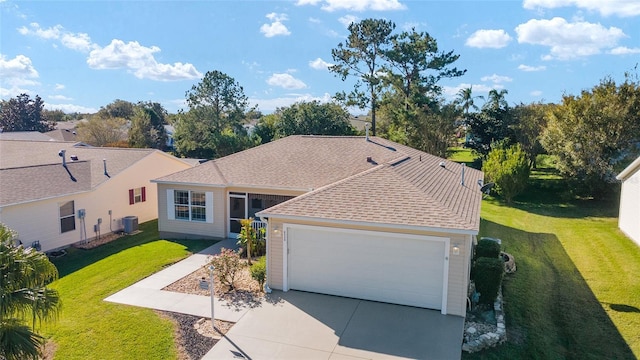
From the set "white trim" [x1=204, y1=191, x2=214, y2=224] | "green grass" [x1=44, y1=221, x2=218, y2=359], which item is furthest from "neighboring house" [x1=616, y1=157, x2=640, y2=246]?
"green grass" [x1=44, y1=221, x2=218, y2=359]

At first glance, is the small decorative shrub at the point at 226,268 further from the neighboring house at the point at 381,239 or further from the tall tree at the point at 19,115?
the tall tree at the point at 19,115

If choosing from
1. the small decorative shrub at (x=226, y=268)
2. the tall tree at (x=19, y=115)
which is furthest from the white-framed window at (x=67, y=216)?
the tall tree at (x=19, y=115)

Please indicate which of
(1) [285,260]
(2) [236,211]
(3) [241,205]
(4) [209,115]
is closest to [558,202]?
(3) [241,205]

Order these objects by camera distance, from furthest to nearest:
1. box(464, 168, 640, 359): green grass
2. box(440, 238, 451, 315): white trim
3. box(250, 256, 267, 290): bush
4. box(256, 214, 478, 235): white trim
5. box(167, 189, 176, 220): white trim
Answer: box(167, 189, 176, 220): white trim
box(250, 256, 267, 290): bush
box(440, 238, 451, 315): white trim
box(256, 214, 478, 235): white trim
box(464, 168, 640, 359): green grass

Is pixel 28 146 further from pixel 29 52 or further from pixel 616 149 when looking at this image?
pixel 616 149

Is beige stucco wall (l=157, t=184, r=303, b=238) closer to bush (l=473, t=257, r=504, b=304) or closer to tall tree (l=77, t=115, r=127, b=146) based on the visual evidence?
bush (l=473, t=257, r=504, b=304)

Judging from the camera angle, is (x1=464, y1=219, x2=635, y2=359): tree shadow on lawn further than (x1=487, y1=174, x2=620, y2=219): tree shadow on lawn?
No
